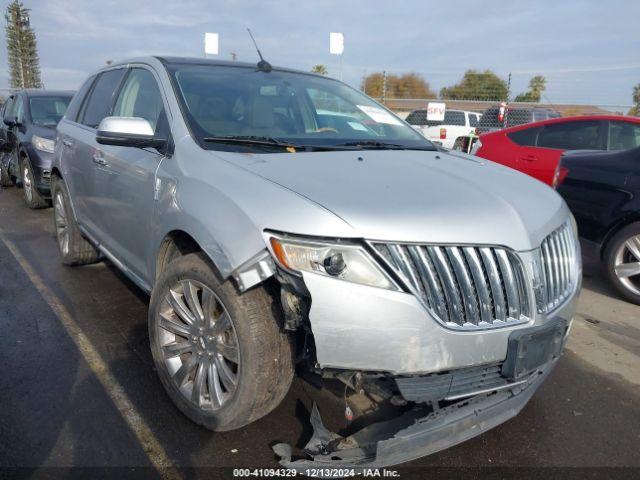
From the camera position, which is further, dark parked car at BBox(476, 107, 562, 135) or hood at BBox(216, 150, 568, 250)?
dark parked car at BBox(476, 107, 562, 135)

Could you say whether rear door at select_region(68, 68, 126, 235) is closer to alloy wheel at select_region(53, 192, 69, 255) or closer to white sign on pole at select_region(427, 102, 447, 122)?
alloy wheel at select_region(53, 192, 69, 255)

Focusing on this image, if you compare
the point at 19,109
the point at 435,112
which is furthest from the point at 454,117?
the point at 19,109

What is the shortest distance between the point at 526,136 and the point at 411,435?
6100 millimetres

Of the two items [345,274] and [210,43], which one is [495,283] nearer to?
[345,274]

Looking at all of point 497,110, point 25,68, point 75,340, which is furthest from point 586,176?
point 25,68

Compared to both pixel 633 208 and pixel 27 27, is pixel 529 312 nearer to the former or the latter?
pixel 633 208

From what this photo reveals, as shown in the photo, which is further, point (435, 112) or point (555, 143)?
point (435, 112)

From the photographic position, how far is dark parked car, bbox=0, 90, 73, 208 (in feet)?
25.1

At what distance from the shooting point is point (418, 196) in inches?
90.0

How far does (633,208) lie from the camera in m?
4.61

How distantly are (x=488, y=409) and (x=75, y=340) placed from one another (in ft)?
9.01

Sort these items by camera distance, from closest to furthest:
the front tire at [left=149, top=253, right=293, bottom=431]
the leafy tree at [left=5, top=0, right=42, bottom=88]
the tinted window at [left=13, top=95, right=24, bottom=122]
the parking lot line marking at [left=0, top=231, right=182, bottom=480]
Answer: the front tire at [left=149, top=253, right=293, bottom=431]
the parking lot line marking at [left=0, top=231, right=182, bottom=480]
the tinted window at [left=13, top=95, right=24, bottom=122]
the leafy tree at [left=5, top=0, right=42, bottom=88]

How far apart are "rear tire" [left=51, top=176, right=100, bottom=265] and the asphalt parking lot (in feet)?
2.38

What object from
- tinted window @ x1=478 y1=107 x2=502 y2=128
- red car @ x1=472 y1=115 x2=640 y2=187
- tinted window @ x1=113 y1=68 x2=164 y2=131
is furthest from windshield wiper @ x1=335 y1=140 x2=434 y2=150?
tinted window @ x1=478 y1=107 x2=502 y2=128
